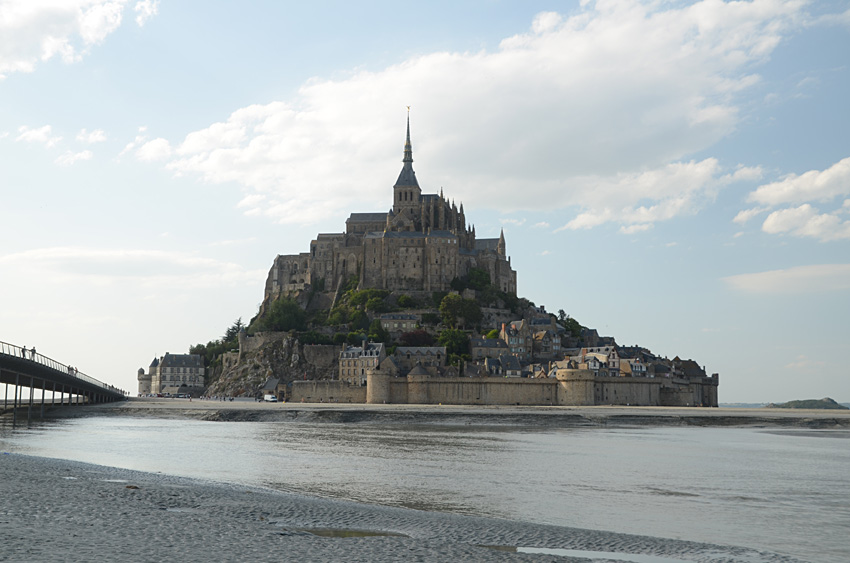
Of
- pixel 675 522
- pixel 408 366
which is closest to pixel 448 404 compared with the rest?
pixel 408 366

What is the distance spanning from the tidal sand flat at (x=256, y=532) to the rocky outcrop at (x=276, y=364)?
75.1m

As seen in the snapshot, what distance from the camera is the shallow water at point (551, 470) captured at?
60.6 ft

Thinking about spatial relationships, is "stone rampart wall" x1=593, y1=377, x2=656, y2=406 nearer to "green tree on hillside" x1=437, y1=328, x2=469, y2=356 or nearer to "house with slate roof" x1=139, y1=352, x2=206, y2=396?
"green tree on hillside" x1=437, y1=328, x2=469, y2=356

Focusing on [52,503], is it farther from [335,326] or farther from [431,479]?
[335,326]

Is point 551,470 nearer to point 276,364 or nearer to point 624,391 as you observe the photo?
point 624,391

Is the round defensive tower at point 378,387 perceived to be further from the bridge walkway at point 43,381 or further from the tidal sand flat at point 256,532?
the tidal sand flat at point 256,532

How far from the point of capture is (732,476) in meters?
27.6

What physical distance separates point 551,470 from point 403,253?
274 ft

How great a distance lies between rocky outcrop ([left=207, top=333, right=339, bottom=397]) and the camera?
94688 mm

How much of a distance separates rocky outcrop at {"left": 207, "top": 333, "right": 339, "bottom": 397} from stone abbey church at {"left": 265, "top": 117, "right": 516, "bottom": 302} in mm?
16800

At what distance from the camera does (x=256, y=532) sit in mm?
14281

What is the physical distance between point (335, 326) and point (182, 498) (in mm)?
85438

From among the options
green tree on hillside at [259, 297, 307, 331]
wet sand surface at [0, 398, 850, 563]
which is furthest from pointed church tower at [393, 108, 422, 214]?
wet sand surface at [0, 398, 850, 563]

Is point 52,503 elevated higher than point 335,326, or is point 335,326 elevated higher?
point 335,326
